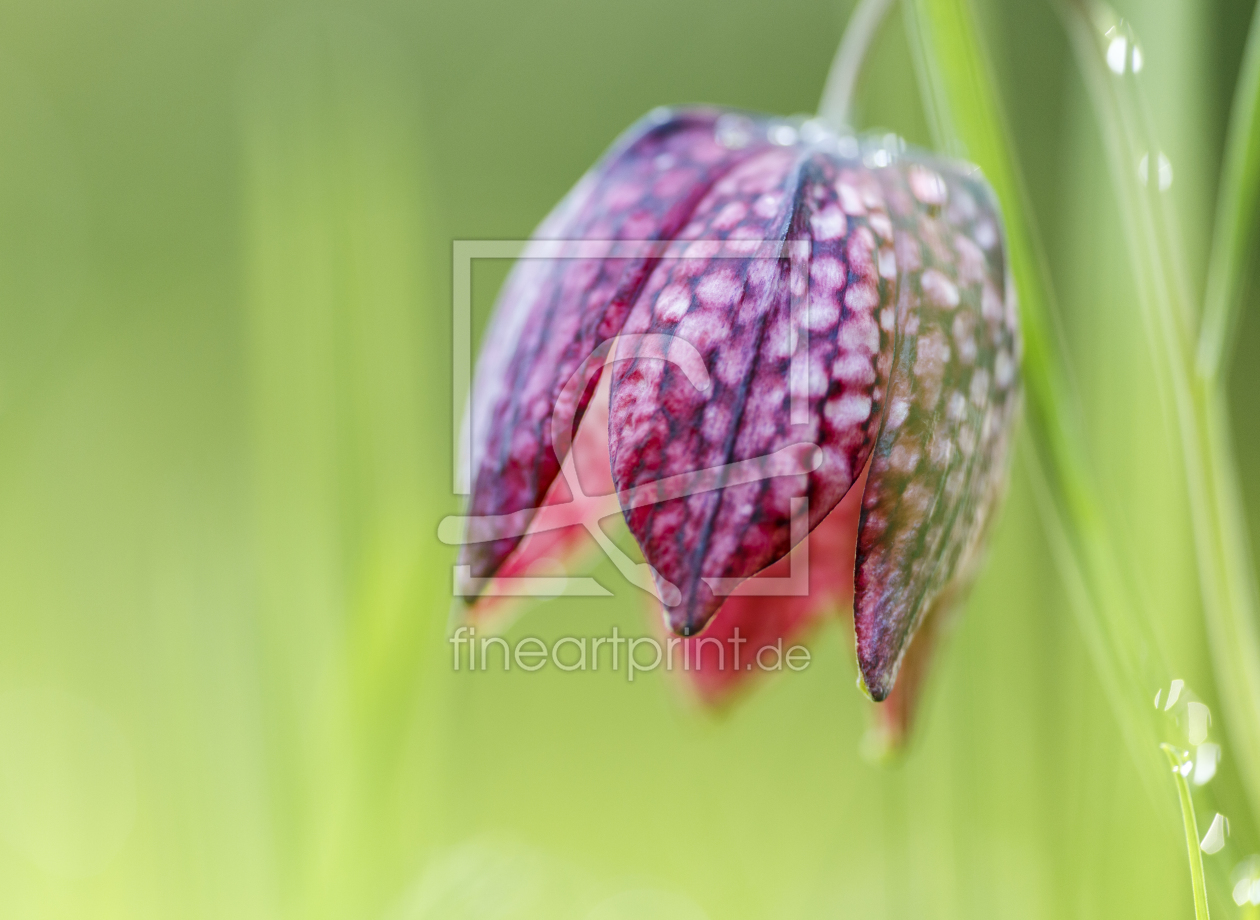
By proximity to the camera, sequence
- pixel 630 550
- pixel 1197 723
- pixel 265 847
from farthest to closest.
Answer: pixel 265 847, pixel 630 550, pixel 1197 723

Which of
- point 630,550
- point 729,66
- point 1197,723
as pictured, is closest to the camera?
point 1197,723

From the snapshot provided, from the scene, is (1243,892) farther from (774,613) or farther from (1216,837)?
(774,613)

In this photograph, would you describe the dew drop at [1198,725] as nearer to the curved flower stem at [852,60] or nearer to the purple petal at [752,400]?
the purple petal at [752,400]

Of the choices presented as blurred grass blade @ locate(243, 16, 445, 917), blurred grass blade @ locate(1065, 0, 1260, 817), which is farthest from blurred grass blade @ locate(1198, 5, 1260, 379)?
blurred grass blade @ locate(243, 16, 445, 917)

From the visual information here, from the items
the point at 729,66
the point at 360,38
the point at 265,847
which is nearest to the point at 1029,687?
the point at 265,847

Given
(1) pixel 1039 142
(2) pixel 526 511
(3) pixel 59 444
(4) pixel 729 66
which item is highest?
(4) pixel 729 66

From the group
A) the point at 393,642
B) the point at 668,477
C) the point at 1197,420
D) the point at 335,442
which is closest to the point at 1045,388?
the point at 1197,420

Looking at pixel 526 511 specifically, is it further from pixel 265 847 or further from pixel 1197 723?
pixel 265 847
